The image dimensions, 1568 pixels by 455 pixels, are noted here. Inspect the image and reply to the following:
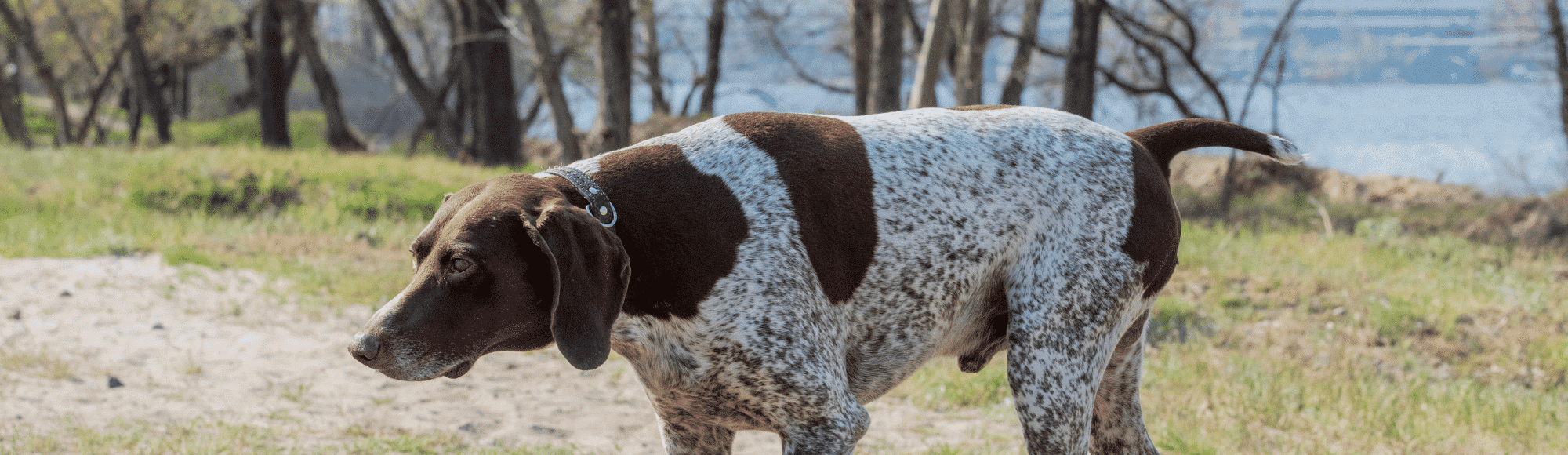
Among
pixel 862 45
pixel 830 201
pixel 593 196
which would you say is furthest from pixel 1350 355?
pixel 862 45

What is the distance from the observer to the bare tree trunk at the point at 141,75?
2172 cm

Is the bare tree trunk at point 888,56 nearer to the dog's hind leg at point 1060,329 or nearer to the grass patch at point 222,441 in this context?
the grass patch at point 222,441

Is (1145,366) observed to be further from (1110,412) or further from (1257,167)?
(1257,167)

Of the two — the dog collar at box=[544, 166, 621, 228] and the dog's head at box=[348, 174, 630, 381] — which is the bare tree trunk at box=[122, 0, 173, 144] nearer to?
the dog collar at box=[544, 166, 621, 228]

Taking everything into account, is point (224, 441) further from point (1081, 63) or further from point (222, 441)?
point (1081, 63)

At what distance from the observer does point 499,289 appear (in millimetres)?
2641

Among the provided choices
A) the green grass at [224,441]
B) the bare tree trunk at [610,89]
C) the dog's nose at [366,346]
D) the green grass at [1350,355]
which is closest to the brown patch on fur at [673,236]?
the dog's nose at [366,346]

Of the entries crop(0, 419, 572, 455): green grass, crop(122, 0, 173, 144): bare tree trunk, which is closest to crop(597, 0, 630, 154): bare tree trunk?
crop(0, 419, 572, 455): green grass

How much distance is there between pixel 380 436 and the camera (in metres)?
5.27

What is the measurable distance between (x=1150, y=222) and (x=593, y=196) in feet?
5.54

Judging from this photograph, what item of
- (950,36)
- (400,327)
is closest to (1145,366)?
(400,327)

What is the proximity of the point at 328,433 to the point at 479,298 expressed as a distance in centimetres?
318

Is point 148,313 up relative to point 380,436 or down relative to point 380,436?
down

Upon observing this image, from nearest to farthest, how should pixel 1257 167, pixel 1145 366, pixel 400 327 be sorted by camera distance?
pixel 400 327, pixel 1145 366, pixel 1257 167
